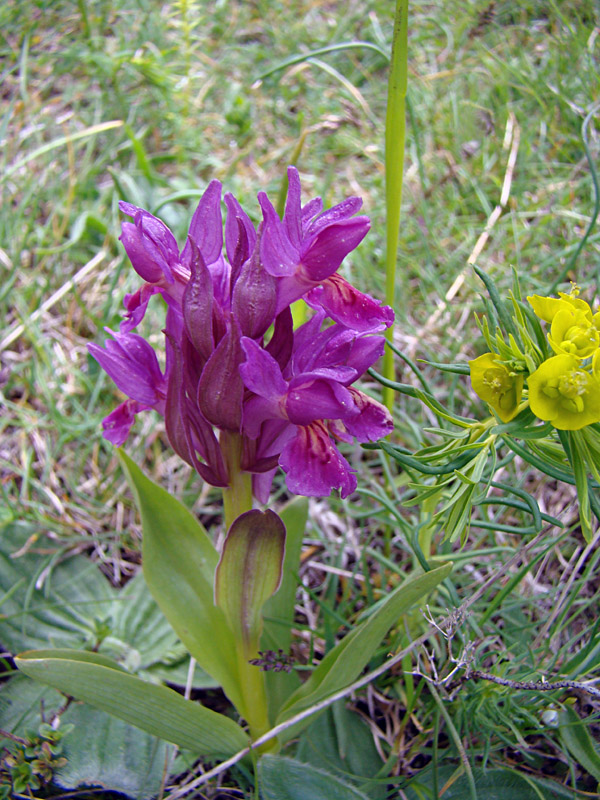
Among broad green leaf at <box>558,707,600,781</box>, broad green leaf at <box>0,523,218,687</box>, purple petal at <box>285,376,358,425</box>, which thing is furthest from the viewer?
broad green leaf at <box>0,523,218,687</box>

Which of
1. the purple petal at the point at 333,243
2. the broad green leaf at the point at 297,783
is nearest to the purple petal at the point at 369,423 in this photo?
the purple petal at the point at 333,243

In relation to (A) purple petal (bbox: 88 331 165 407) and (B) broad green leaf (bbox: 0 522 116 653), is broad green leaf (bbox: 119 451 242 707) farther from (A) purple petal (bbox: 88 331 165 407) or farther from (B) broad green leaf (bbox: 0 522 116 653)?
(B) broad green leaf (bbox: 0 522 116 653)

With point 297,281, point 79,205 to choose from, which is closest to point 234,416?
point 297,281

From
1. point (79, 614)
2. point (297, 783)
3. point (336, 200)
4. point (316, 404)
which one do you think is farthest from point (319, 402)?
point (336, 200)

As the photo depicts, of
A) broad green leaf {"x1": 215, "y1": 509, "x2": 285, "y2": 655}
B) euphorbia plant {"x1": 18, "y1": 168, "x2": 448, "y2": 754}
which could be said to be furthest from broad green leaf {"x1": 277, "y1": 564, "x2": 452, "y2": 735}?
broad green leaf {"x1": 215, "y1": 509, "x2": 285, "y2": 655}

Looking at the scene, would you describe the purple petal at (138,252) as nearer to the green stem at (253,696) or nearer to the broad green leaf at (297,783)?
the green stem at (253,696)

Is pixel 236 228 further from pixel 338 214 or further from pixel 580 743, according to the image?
pixel 580 743
